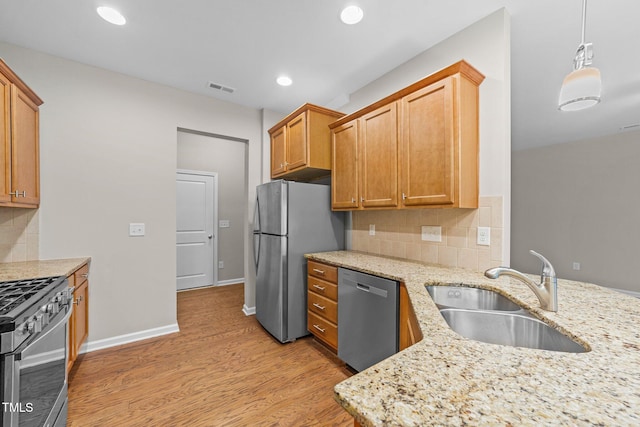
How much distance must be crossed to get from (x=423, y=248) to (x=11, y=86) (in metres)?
3.33

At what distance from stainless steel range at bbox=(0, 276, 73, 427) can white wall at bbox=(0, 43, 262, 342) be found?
1024mm

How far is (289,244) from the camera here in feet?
8.63

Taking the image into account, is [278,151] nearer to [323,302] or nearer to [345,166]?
[345,166]

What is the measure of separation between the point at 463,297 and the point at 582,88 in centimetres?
127

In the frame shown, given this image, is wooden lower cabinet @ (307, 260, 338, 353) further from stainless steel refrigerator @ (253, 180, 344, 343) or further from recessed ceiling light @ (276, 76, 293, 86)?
recessed ceiling light @ (276, 76, 293, 86)

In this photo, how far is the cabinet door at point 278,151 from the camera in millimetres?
3139

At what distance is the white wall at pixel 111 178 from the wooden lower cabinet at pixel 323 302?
1.56m

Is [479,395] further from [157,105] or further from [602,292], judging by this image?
[157,105]

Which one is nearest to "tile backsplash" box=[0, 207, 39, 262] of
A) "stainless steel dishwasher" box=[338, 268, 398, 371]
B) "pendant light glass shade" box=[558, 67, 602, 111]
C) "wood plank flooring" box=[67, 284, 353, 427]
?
"wood plank flooring" box=[67, 284, 353, 427]

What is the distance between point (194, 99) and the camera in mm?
3047

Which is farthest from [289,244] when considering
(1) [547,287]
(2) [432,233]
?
(1) [547,287]

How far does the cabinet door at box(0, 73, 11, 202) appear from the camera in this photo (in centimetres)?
176

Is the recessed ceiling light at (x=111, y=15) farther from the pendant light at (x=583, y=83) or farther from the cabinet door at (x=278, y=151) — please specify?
the pendant light at (x=583, y=83)

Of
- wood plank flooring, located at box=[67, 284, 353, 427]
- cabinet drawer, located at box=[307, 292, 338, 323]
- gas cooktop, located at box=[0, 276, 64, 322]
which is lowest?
wood plank flooring, located at box=[67, 284, 353, 427]
